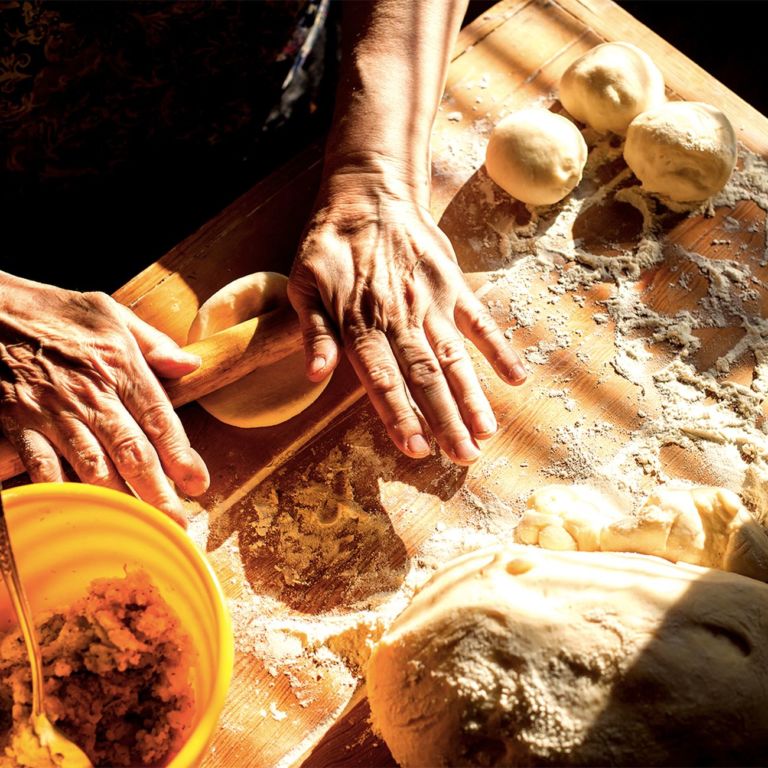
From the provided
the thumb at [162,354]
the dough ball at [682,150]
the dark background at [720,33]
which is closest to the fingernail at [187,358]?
the thumb at [162,354]

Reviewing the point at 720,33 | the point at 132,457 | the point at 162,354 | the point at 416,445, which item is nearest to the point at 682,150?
the point at 416,445

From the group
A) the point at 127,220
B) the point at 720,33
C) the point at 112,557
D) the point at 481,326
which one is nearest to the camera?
the point at 112,557

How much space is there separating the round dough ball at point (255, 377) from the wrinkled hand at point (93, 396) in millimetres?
121

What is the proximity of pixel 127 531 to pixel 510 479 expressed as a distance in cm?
65

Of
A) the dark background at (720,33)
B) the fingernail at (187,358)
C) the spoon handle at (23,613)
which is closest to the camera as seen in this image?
the spoon handle at (23,613)

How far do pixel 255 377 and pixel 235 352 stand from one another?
3.7 inches

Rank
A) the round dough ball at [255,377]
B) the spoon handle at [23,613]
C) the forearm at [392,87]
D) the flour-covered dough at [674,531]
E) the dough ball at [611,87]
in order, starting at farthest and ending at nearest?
the dough ball at [611,87] → the forearm at [392,87] → the round dough ball at [255,377] → the flour-covered dough at [674,531] → the spoon handle at [23,613]

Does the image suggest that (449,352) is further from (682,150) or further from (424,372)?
(682,150)

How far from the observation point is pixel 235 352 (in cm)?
124

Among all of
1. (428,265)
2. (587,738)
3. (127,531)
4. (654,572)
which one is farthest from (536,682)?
(428,265)

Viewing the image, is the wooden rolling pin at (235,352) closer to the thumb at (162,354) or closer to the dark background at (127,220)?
the thumb at (162,354)

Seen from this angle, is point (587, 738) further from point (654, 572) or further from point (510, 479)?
point (510, 479)

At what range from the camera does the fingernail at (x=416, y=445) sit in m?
1.20

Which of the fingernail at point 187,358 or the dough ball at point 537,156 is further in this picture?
the dough ball at point 537,156
